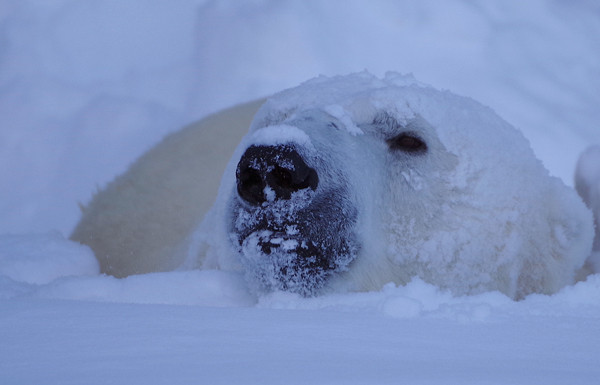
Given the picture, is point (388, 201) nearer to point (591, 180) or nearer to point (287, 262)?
point (287, 262)

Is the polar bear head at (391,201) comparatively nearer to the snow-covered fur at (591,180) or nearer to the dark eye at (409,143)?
the dark eye at (409,143)

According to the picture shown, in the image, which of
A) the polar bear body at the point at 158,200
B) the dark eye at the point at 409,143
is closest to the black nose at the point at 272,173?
the dark eye at the point at 409,143

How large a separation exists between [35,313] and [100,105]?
3.83 metres

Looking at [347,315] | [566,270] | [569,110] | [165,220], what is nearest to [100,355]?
[347,315]

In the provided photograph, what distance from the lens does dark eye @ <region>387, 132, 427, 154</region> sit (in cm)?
206

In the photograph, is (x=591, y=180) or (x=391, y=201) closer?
(x=391, y=201)

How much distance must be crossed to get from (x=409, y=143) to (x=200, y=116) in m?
2.44

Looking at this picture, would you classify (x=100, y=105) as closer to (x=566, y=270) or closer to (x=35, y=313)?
(x=566, y=270)

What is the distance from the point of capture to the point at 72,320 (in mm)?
964

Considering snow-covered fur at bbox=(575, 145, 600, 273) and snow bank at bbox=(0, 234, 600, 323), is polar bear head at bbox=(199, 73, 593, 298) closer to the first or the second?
snow bank at bbox=(0, 234, 600, 323)

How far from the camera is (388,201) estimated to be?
6.46 feet

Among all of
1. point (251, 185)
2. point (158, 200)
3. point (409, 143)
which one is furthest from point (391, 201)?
point (158, 200)

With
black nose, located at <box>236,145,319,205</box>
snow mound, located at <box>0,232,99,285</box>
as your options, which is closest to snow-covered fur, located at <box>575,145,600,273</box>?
black nose, located at <box>236,145,319,205</box>

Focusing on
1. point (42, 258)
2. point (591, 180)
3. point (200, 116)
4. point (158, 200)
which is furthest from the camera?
point (200, 116)
